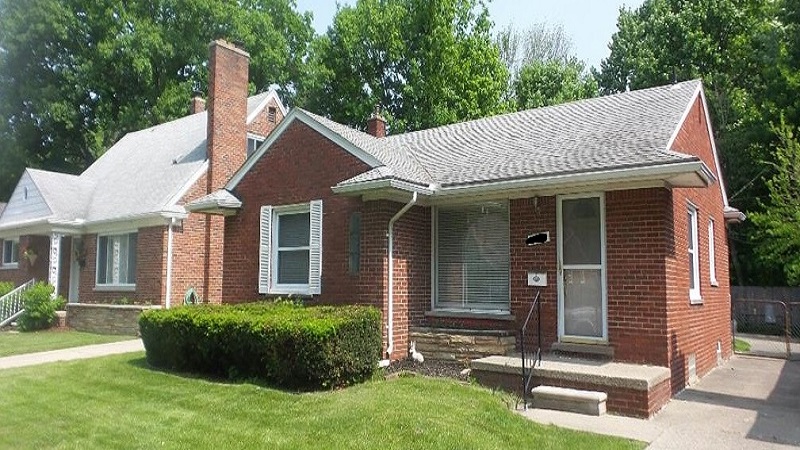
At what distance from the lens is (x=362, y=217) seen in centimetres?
983

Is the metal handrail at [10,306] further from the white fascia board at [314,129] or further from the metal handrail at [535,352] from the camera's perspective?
the metal handrail at [535,352]

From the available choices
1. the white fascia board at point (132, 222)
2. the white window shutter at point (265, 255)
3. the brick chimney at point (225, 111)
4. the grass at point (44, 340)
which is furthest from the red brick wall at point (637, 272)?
the brick chimney at point (225, 111)

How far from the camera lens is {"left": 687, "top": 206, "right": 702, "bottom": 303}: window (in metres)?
10.1

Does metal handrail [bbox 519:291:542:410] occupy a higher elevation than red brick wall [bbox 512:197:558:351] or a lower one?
lower

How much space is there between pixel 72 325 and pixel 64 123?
774 inches

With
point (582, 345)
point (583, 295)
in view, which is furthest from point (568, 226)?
point (582, 345)

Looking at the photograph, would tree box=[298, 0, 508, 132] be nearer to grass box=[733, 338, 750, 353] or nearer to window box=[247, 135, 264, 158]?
window box=[247, 135, 264, 158]

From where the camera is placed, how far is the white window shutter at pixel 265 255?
1120 centimetres

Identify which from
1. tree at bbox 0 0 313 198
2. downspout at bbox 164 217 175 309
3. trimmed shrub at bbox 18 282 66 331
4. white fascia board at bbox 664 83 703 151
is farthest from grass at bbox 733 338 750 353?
tree at bbox 0 0 313 198

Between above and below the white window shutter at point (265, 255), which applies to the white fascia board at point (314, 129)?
above

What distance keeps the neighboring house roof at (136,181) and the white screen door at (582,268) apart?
11.3m

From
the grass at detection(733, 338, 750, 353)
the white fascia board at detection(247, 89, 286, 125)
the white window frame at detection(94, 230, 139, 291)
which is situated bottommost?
the grass at detection(733, 338, 750, 353)

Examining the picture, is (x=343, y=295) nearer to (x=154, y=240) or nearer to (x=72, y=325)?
(x=154, y=240)

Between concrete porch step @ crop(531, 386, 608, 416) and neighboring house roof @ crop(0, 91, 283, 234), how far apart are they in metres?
12.0
